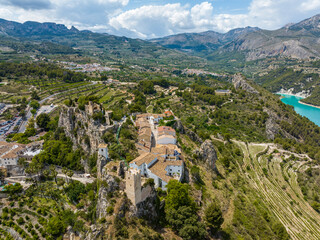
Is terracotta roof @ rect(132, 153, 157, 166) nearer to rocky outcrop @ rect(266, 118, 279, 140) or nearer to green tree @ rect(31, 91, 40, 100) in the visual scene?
rocky outcrop @ rect(266, 118, 279, 140)

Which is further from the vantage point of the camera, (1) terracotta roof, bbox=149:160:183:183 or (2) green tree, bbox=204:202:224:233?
(1) terracotta roof, bbox=149:160:183:183

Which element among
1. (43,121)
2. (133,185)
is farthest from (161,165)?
(43,121)

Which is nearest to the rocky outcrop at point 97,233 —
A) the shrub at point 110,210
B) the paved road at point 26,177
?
the shrub at point 110,210

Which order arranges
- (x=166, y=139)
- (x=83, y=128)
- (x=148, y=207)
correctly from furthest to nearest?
(x=83, y=128) < (x=166, y=139) < (x=148, y=207)

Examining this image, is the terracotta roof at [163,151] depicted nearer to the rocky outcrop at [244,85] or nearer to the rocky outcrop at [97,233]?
the rocky outcrop at [97,233]

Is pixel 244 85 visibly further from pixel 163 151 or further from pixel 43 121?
pixel 43 121

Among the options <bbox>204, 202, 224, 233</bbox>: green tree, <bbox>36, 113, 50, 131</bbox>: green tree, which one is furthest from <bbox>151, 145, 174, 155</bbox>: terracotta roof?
<bbox>36, 113, 50, 131</bbox>: green tree

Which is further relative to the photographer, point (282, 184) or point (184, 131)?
point (184, 131)
